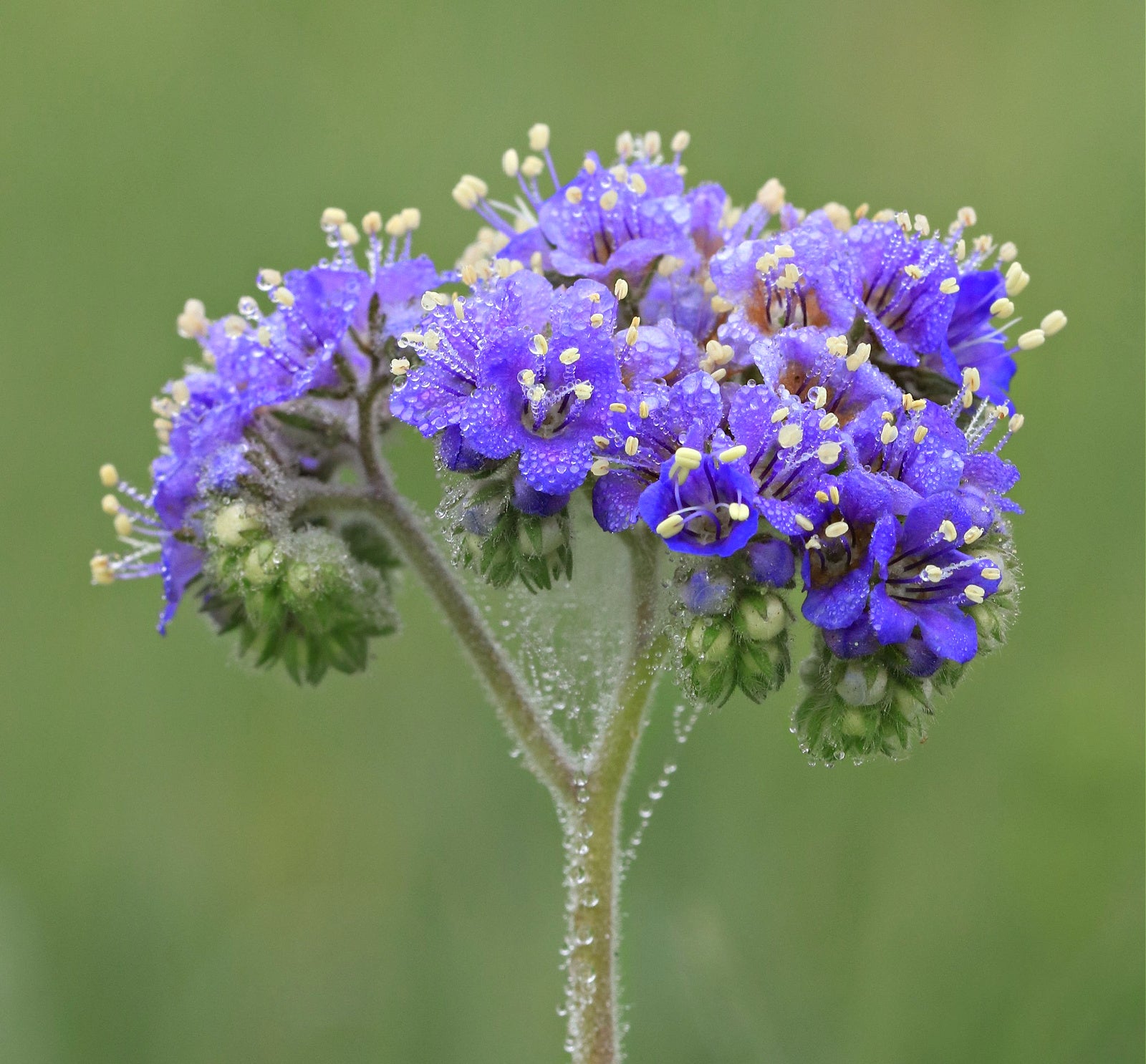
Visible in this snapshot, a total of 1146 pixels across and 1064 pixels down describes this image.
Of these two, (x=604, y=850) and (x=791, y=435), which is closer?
(x=791, y=435)

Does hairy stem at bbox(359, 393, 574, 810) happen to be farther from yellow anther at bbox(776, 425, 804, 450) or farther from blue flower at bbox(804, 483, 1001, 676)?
yellow anther at bbox(776, 425, 804, 450)

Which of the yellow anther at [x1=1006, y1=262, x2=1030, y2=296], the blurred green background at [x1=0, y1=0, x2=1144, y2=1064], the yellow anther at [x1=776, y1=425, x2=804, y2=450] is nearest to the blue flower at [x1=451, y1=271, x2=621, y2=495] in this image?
the yellow anther at [x1=776, y1=425, x2=804, y2=450]

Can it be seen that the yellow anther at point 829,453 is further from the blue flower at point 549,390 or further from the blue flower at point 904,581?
the blue flower at point 549,390

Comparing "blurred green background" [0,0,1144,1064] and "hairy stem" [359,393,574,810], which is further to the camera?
"blurred green background" [0,0,1144,1064]

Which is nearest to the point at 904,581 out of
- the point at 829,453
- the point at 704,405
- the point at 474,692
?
the point at 829,453

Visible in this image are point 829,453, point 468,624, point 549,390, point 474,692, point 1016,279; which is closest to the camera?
point 829,453

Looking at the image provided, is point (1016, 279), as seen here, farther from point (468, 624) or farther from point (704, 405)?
point (468, 624)
